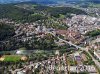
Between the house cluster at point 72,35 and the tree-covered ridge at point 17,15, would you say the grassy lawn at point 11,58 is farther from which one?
the tree-covered ridge at point 17,15

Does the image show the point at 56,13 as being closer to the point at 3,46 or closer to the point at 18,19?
the point at 18,19

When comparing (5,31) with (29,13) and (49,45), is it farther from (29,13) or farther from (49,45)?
(29,13)

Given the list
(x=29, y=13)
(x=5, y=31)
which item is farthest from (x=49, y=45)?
(x=29, y=13)

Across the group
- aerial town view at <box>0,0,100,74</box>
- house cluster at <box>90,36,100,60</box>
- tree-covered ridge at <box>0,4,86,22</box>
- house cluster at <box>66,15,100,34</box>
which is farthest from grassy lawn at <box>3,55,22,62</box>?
tree-covered ridge at <box>0,4,86,22</box>

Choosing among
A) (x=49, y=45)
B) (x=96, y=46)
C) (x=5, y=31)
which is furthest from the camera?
(x=5, y=31)

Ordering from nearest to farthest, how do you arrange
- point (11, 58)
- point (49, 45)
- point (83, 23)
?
point (11, 58) < point (49, 45) < point (83, 23)

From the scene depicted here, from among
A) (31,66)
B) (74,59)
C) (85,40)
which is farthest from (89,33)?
(31,66)

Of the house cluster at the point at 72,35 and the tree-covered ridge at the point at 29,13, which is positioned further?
the tree-covered ridge at the point at 29,13

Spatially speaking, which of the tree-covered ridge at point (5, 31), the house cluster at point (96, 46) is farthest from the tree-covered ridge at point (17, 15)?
the house cluster at point (96, 46)
